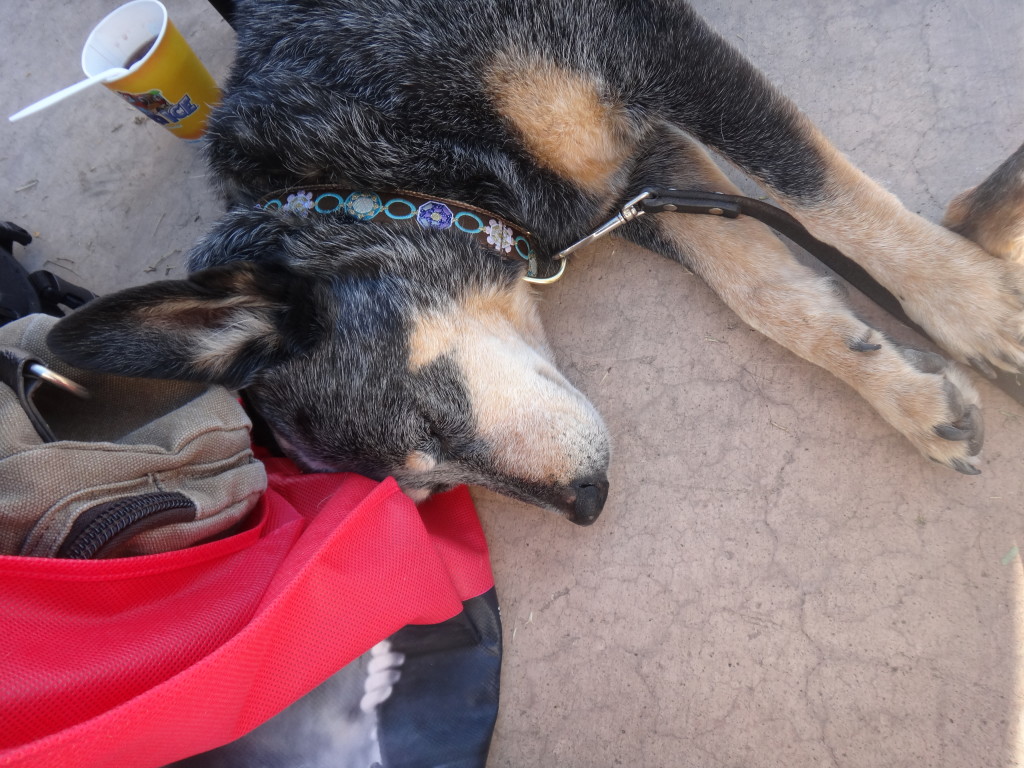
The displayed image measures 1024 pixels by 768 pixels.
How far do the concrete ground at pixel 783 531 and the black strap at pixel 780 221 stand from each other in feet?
0.82

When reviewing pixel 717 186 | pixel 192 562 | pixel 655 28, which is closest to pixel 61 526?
pixel 192 562

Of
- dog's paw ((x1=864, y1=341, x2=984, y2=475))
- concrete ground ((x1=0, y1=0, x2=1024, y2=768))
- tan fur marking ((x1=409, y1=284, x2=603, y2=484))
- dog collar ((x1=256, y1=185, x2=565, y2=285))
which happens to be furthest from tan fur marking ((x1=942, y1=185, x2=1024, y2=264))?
dog collar ((x1=256, y1=185, x2=565, y2=285))

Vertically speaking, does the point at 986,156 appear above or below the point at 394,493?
above

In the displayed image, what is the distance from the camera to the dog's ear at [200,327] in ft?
3.94

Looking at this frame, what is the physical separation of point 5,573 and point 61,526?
0.45ft

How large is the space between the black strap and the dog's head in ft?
2.00

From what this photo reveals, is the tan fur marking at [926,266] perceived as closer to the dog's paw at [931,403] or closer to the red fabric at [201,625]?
the dog's paw at [931,403]

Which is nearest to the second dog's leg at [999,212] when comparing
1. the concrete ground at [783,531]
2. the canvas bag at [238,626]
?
the concrete ground at [783,531]

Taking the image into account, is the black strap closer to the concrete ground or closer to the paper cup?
the concrete ground

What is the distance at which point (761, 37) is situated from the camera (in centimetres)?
204

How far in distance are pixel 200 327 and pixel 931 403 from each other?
1.77 metres

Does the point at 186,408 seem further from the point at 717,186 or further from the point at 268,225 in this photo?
the point at 717,186

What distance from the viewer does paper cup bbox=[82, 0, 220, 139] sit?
6.74 feet

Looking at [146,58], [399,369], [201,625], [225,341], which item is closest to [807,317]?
[399,369]
